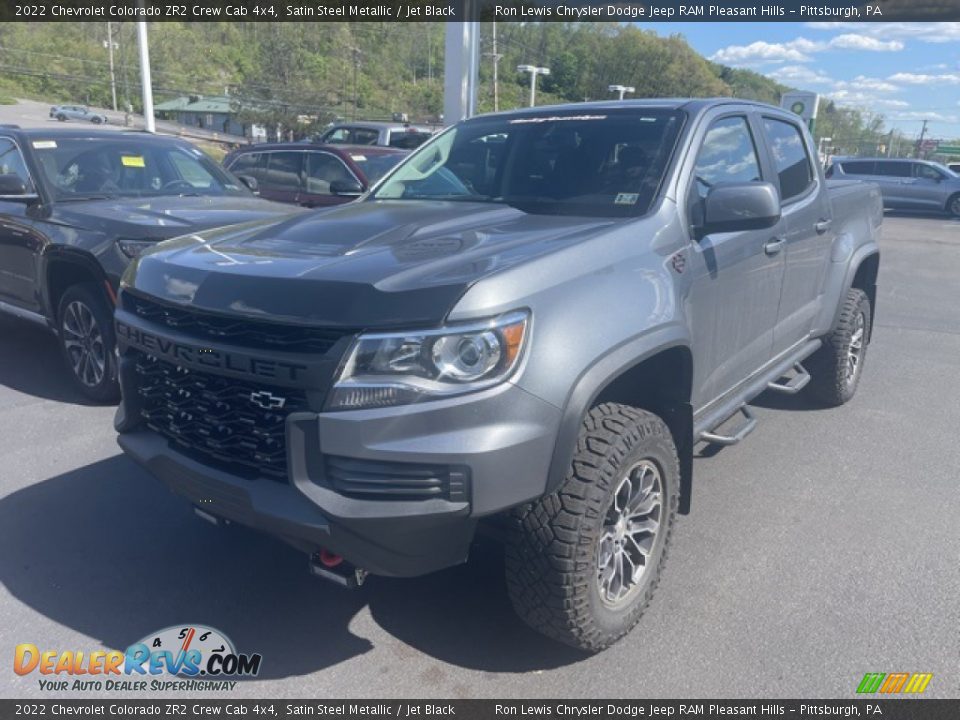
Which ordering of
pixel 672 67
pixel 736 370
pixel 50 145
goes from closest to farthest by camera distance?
pixel 736 370 → pixel 50 145 → pixel 672 67

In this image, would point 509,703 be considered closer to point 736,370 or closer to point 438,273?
point 438,273

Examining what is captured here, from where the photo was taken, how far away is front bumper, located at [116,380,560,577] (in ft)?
7.70

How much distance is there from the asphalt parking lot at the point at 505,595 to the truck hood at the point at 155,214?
1309 millimetres

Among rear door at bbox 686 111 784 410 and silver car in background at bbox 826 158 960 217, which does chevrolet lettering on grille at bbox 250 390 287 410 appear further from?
silver car in background at bbox 826 158 960 217

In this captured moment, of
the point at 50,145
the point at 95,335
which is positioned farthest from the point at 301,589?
the point at 50,145

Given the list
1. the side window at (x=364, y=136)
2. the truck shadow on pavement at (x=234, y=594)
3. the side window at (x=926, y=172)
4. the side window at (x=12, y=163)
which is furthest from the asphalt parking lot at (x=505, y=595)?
the side window at (x=926, y=172)

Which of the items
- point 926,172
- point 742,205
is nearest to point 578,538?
point 742,205

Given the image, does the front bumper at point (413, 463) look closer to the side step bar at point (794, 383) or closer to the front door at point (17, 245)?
the side step bar at point (794, 383)

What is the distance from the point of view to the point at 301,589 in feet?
11.1

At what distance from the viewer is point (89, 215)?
215 inches

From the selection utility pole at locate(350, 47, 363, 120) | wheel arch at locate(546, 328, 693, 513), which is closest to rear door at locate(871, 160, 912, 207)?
wheel arch at locate(546, 328, 693, 513)

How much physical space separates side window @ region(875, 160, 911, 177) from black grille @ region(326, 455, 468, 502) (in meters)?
28.1

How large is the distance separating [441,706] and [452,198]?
2.32 m

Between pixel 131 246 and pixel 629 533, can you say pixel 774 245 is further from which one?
pixel 131 246
